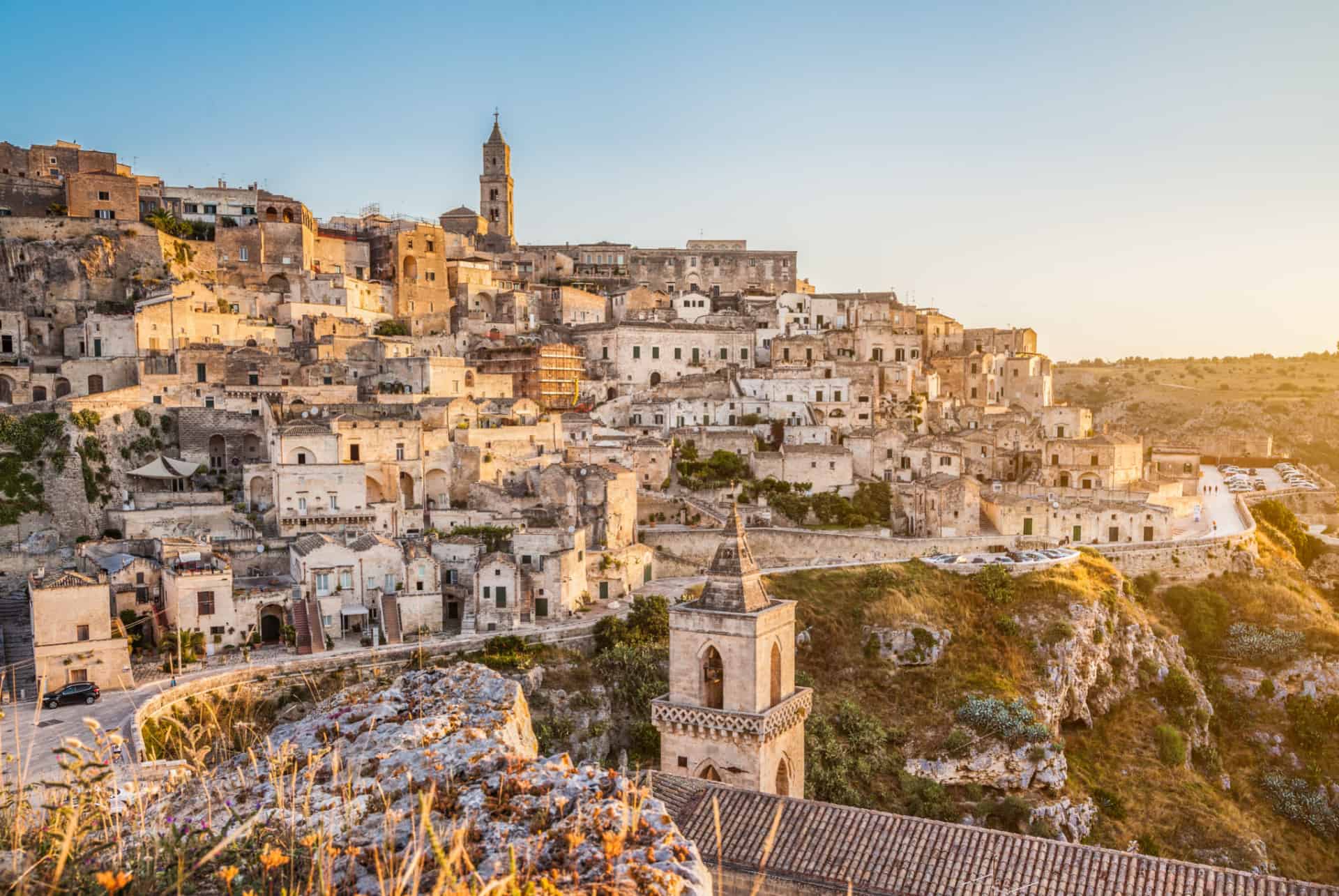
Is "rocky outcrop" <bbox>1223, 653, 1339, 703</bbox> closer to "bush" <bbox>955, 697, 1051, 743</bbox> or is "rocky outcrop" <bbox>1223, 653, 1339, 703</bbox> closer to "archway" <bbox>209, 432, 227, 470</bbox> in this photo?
"bush" <bbox>955, 697, 1051, 743</bbox>

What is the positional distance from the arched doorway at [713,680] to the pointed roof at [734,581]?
963 millimetres

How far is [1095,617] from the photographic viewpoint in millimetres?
35906

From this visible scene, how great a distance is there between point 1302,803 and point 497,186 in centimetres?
6602

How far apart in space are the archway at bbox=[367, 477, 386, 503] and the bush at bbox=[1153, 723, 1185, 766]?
1148 inches

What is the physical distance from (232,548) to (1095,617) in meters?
30.8

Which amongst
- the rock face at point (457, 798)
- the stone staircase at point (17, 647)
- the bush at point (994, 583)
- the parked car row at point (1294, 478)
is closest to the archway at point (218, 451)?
the stone staircase at point (17, 647)

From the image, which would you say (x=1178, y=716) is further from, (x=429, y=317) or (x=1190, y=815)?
(x=429, y=317)

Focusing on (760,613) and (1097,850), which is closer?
(1097,850)

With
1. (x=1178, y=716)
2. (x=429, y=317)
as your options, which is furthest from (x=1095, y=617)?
(x=429, y=317)

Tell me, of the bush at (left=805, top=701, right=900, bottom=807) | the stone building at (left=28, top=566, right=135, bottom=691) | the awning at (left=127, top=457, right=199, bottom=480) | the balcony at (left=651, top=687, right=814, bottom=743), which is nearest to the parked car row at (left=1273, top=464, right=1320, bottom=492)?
the bush at (left=805, top=701, right=900, bottom=807)

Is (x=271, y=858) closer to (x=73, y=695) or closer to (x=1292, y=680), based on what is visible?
(x=73, y=695)

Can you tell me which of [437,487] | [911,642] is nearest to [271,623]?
[437,487]

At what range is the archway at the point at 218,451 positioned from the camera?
4088cm

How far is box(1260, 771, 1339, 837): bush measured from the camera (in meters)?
30.5
